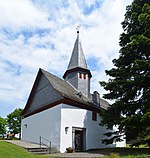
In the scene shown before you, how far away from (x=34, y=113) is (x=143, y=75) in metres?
12.8

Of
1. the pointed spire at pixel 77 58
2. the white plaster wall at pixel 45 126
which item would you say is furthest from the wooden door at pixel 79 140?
the pointed spire at pixel 77 58

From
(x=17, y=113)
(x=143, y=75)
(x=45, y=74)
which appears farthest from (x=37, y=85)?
(x=17, y=113)

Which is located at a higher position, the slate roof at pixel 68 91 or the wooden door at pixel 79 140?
the slate roof at pixel 68 91

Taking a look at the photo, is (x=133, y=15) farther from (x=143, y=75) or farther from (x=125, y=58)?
(x=143, y=75)

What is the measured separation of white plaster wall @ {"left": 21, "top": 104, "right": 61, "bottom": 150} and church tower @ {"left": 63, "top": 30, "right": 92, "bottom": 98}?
5.79 metres

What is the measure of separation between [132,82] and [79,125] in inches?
296

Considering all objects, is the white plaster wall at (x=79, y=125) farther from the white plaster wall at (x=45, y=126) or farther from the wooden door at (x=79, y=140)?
the wooden door at (x=79, y=140)

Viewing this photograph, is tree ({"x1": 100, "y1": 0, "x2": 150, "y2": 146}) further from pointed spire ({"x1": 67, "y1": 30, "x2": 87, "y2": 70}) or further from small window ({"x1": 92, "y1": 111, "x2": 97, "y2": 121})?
pointed spire ({"x1": 67, "y1": 30, "x2": 87, "y2": 70})

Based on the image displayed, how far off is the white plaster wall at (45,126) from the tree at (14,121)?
32.6 m

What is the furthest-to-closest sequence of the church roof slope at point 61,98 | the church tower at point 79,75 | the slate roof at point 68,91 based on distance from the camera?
the church tower at point 79,75, the slate roof at point 68,91, the church roof slope at point 61,98

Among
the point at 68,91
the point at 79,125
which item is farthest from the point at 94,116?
the point at 68,91

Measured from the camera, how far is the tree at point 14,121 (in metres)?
59.7

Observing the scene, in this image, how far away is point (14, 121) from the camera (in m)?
60.5

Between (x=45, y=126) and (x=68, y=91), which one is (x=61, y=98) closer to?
(x=68, y=91)
